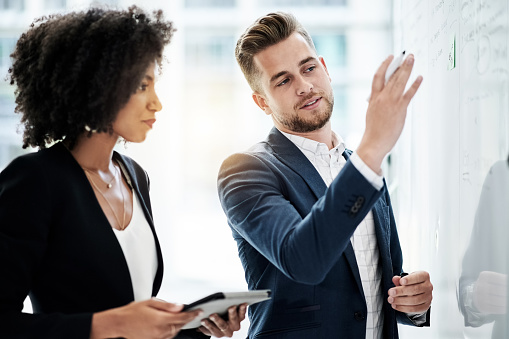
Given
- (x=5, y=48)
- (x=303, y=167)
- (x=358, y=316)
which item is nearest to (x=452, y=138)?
(x=303, y=167)

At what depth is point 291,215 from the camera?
1.30 m

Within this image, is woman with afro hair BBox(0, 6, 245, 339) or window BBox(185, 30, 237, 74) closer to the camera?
woman with afro hair BBox(0, 6, 245, 339)

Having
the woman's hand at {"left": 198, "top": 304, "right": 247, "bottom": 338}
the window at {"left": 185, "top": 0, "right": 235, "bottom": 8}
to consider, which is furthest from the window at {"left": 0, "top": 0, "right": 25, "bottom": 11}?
the woman's hand at {"left": 198, "top": 304, "right": 247, "bottom": 338}

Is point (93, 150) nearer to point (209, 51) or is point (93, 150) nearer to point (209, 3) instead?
point (209, 51)

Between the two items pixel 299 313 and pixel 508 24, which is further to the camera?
pixel 299 313

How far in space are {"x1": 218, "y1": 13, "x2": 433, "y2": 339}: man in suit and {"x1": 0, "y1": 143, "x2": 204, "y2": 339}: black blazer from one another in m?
0.37

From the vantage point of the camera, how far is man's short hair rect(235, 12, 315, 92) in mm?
1688

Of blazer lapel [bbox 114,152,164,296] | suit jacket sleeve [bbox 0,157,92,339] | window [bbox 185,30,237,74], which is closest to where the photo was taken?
suit jacket sleeve [bbox 0,157,92,339]

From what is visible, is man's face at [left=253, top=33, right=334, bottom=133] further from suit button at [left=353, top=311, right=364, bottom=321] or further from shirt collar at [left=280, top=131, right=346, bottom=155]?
suit button at [left=353, top=311, right=364, bottom=321]

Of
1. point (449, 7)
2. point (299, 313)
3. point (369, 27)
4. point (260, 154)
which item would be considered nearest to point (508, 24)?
point (449, 7)

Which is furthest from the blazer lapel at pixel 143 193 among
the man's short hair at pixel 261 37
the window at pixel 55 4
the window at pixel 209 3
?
the window at pixel 55 4

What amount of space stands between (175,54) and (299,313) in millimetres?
2609

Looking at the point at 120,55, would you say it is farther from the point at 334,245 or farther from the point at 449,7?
the point at 449,7

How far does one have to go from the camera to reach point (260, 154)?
1558mm
